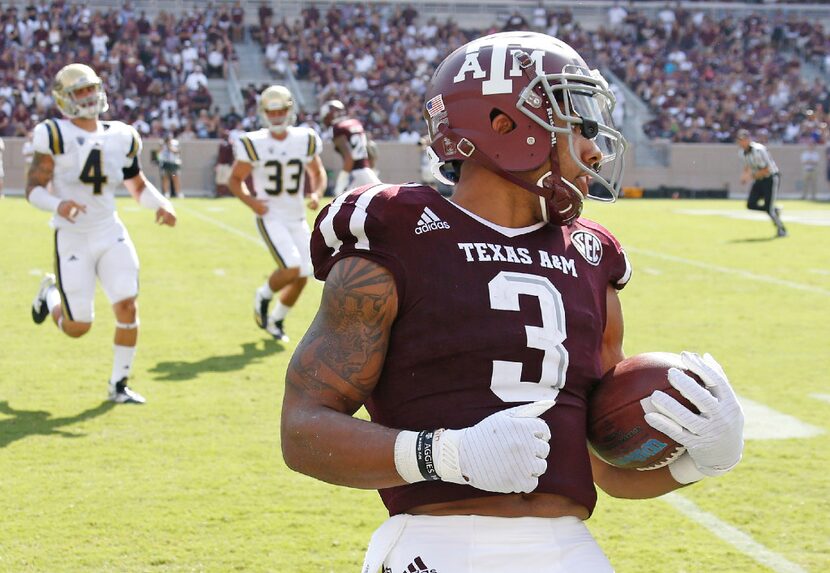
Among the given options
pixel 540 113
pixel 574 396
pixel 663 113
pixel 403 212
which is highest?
pixel 540 113

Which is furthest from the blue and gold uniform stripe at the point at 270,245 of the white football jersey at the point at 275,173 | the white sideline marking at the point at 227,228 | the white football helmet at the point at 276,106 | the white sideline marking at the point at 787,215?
the white sideline marking at the point at 787,215

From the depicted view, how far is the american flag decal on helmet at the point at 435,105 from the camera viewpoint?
7.72 feet

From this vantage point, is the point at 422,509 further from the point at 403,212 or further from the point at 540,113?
the point at 540,113

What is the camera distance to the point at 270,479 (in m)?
4.91

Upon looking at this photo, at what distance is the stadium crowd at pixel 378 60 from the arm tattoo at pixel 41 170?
19867 mm

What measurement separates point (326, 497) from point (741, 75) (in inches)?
1174

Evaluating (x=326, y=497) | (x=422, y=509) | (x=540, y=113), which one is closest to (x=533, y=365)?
(x=422, y=509)

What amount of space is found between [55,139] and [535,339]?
489 cm

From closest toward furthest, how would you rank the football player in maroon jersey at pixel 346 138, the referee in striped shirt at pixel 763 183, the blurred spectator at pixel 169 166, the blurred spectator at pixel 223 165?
the football player in maroon jersey at pixel 346 138 → the referee in striped shirt at pixel 763 183 → the blurred spectator at pixel 169 166 → the blurred spectator at pixel 223 165

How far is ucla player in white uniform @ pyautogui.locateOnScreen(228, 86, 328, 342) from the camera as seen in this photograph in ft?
28.0

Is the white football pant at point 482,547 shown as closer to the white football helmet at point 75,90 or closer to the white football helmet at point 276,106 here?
the white football helmet at point 75,90

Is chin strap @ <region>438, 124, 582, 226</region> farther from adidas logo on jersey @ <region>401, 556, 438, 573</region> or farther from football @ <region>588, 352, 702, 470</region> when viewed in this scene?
adidas logo on jersey @ <region>401, 556, 438, 573</region>

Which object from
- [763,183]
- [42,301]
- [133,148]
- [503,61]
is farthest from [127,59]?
[503,61]

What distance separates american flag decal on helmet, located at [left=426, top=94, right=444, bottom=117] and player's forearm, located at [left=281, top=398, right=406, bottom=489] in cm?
70
